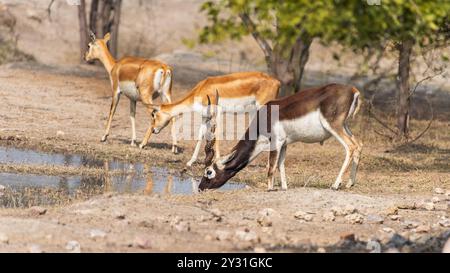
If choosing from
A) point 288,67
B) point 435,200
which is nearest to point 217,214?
point 435,200

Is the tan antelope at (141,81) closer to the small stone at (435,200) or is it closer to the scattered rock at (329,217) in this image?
the small stone at (435,200)

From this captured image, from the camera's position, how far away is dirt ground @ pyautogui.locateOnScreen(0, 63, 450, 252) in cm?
1041

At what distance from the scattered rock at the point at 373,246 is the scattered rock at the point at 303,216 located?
5.89 feet

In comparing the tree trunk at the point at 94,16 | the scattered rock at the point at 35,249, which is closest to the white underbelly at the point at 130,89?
the scattered rock at the point at 35,249

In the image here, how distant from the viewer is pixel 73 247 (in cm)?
973

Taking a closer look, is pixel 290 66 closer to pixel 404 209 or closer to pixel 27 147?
pixel 27 147

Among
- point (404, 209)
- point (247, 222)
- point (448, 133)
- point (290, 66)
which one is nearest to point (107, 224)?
point (247, 222)

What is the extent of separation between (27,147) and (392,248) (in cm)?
904

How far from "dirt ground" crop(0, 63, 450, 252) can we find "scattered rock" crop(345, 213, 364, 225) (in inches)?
0.4

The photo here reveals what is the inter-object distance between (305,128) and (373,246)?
4237 millimetres

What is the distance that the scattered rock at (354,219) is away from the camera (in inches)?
485

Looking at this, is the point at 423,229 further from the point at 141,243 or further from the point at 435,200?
the point at 141,243
